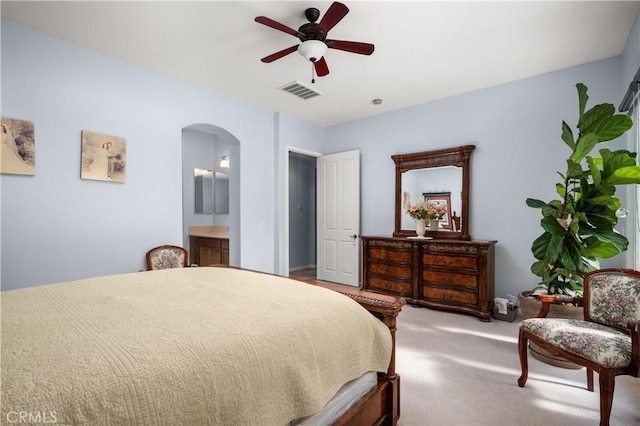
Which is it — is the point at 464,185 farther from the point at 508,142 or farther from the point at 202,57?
the point at 202,57

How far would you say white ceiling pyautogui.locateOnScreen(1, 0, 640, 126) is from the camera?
2.35m

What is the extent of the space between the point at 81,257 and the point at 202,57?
7.39 feet

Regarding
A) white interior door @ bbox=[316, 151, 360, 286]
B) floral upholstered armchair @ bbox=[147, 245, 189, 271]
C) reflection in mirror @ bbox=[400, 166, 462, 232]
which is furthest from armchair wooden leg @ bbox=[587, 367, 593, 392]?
floral upholstered armchair @ bbox=[147, 245, 189, 271]

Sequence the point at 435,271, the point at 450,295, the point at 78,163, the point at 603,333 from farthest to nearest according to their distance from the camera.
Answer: the point at 435,271
the point at 450,295
the point at 78,163
the point at 603,333

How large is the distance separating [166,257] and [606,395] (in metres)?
3.66

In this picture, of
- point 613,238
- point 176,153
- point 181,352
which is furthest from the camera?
point 176,153

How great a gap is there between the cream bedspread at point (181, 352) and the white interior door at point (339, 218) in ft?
11.3

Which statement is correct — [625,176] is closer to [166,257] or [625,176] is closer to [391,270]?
[391,270]

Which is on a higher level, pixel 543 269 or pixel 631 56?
pixel 631 56

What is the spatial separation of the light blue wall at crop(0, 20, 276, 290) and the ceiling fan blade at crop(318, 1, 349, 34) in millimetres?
2174

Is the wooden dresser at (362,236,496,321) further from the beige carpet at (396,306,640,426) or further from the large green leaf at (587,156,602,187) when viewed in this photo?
the large green leaf at (587,156,602,187)

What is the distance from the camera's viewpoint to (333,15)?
2115 mm

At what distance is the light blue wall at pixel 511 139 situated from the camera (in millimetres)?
3367

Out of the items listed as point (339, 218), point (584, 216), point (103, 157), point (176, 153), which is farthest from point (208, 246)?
point (584, 216)
